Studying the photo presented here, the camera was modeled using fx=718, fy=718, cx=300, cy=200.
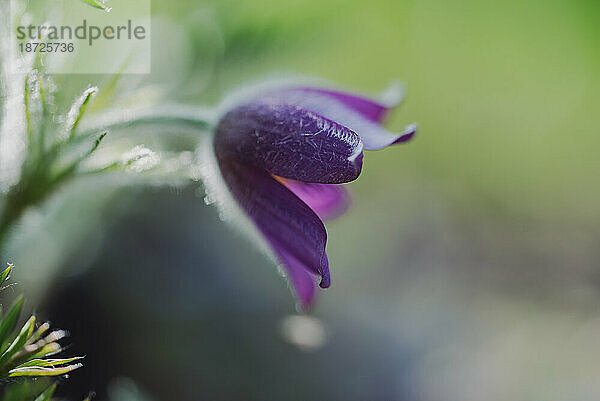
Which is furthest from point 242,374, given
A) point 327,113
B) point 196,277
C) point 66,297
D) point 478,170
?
point 478,170

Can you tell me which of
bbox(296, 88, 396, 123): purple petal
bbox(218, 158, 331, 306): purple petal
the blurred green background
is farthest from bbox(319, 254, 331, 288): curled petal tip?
the blurred green background

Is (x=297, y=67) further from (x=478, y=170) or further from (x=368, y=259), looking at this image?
(x=478, y=170)

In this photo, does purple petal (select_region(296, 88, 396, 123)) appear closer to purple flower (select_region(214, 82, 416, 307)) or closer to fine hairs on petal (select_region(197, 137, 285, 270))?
purple flower (select_region(214, 82, 416, 307))

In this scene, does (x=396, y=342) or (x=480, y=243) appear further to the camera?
(x=480, y=243)

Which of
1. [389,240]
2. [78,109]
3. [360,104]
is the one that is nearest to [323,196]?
[360,104]

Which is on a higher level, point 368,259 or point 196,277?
point 196,277

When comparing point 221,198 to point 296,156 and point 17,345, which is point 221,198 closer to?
point 296,156

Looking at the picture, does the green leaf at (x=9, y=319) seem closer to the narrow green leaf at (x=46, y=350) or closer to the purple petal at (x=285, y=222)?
the narrow green leaf at (x=46, y=350)
